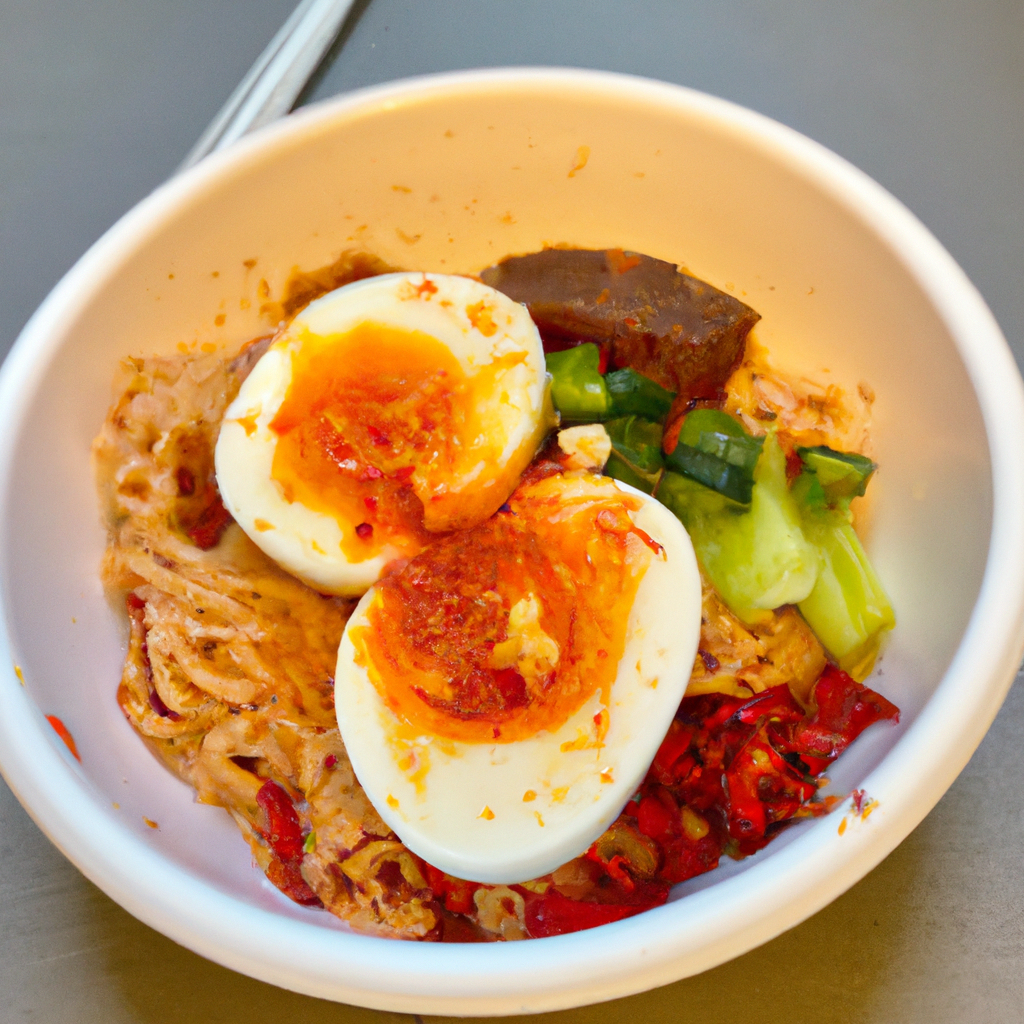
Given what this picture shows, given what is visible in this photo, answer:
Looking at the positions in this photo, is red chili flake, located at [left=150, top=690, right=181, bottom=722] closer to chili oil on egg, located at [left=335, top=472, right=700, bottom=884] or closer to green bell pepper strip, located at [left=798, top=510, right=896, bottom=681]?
chili oil on egg, located at [left=335, top=472, right=700, bottom=884]

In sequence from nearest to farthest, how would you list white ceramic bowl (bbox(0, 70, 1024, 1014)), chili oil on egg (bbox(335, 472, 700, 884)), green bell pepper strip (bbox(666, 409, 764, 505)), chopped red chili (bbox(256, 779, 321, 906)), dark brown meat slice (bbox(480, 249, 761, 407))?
white ceramic bowl (bbox(0, 70, 1024, 1014)), chili oil on egg (bbox(335, 472, 700, 884)), chopped red chili (bbox(256, 779, 321, 906)), green bell pepper strip (bbox(666, 409, 764, 505)), dark brown meat slice (bbox(480, 249, 761, 407))

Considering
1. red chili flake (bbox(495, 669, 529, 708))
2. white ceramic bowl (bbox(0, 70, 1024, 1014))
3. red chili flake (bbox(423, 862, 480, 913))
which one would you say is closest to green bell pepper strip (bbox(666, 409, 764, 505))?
white ceramic bowl (bbox(0, 70, 1024, 1014))

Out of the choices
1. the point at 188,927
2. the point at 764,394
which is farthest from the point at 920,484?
the point at 188,927

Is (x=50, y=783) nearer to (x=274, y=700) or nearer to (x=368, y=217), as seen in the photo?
(x=274, y=700)

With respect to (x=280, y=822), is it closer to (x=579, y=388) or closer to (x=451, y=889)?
(x=451, y=889)

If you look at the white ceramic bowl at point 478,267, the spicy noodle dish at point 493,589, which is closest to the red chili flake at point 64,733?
the white ceramic bowl at point 478,267

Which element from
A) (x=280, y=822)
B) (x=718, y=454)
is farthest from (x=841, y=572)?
(x=280, y=822)
